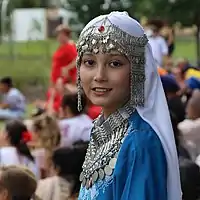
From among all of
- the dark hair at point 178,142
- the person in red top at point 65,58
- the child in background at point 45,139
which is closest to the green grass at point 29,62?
the person in red top at point 65,58

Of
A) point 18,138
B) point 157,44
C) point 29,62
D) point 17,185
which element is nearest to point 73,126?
point 18,138

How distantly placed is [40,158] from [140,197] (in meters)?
3.88

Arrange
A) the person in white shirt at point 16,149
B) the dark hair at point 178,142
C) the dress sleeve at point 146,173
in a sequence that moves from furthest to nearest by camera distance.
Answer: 1. the person in white shirt at point 16,149
2. the dark hair at point 178,142
3. the dress sleeve at point 146,173

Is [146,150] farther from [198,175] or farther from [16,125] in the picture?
[16,125]

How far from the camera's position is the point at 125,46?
2.60 meters

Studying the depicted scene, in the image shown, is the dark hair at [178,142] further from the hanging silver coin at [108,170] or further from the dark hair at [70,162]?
the hanging silver coin at [108,170]

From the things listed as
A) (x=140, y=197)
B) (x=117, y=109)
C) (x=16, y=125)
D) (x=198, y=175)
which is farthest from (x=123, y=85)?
(x=16, y=125)

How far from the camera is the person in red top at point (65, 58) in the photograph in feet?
35.2

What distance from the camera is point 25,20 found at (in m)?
24.3

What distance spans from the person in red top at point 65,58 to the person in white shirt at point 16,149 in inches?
181

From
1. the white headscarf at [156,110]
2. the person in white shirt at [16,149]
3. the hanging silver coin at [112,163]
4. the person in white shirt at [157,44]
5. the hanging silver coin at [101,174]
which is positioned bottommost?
the person in white shirt at [16,149]

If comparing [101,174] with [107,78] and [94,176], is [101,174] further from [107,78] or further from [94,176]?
[107,78]

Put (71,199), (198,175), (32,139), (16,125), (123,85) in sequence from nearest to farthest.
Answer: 1. (123,85)
2. (198,175)
3. (71,199)
4. (16,125)
5. (32,139)

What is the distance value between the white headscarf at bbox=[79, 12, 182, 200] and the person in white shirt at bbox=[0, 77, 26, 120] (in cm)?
1045
